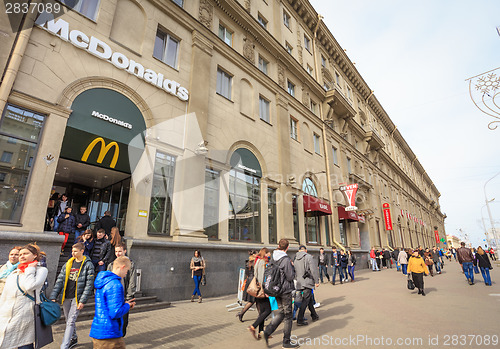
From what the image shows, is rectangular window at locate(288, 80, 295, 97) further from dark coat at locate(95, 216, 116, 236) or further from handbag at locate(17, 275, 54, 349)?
handbag at locate(17, 275, 54, 349)

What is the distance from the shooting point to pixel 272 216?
15.6 meters

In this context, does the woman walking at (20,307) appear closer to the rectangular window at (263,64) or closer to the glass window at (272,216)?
the glass window at (272,216)

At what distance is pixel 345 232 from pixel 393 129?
1165 inches

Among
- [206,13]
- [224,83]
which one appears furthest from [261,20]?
[224,83]

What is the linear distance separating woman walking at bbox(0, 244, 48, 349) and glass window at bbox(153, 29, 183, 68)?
33.8ft

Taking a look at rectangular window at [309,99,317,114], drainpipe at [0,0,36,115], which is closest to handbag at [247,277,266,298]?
drainpipe at [0,0,36,115]

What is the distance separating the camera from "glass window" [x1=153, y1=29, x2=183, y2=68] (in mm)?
11580

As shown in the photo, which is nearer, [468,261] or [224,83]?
[468,261]

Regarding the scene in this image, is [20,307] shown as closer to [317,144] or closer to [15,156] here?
[15,156]

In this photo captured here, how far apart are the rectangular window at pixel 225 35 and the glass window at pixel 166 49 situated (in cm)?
377

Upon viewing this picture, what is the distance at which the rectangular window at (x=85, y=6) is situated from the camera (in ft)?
29.6

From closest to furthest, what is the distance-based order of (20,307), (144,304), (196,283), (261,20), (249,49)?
(20,307) < (144,304) < (196,283) < (249,49) < (261,20)
